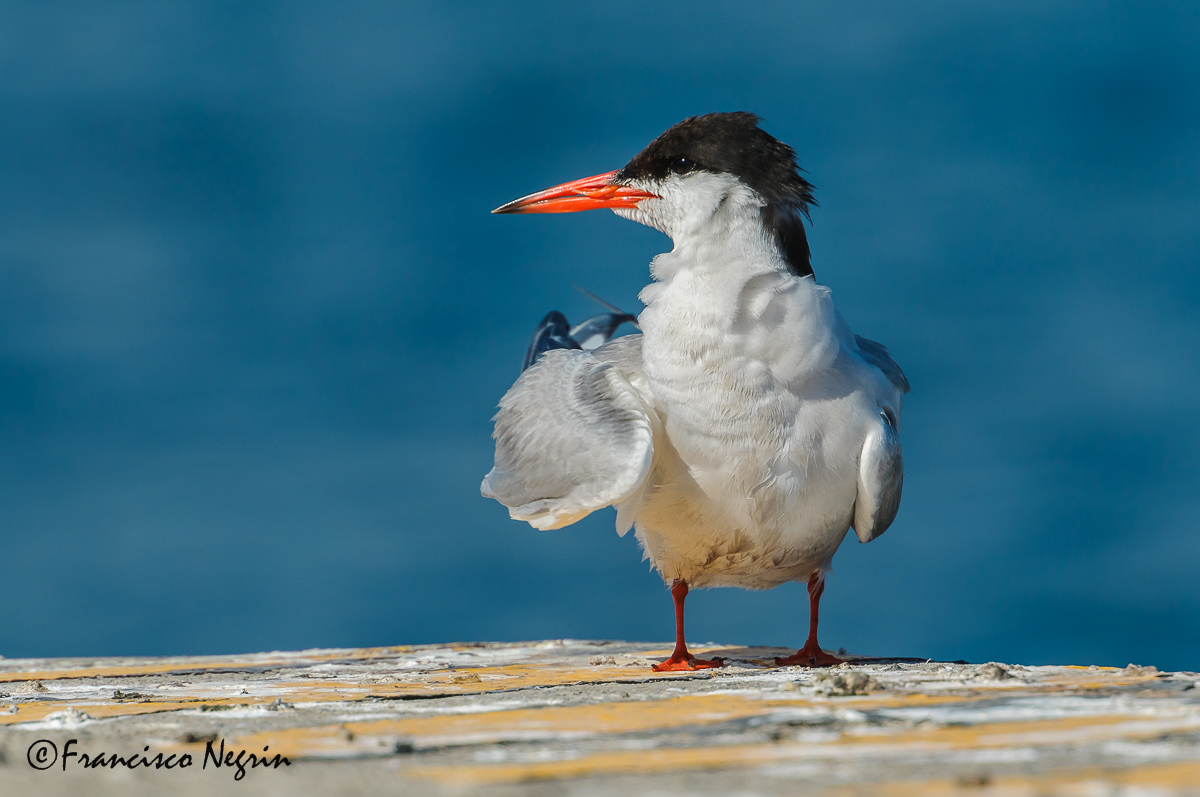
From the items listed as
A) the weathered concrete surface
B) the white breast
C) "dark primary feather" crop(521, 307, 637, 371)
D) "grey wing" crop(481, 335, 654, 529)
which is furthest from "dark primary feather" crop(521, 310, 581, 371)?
the weathered concrete surface

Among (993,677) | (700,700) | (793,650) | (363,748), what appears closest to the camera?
(363,748)

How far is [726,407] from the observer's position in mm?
3750

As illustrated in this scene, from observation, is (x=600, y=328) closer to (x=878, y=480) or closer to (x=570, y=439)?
(x=570, y=439)

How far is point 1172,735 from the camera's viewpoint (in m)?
1.82

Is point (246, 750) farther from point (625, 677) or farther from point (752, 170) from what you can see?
point (752, 170)

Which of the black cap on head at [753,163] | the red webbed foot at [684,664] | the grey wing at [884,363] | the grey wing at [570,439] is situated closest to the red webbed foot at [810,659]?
the red webbed foot at [684,664]

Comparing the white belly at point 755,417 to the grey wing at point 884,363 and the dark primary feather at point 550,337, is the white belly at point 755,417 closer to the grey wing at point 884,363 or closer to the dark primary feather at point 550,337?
the grey wing at point 884,363

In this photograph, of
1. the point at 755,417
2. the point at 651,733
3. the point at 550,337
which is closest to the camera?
the point at 651,733

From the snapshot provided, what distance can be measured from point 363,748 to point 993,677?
163cm

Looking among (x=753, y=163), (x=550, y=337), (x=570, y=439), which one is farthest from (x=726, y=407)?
(x=550, y=337)

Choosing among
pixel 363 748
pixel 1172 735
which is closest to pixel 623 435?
pixel 363 748

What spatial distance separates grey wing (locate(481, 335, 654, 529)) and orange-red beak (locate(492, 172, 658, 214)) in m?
0.57

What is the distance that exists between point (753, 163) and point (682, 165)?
11.1 inches

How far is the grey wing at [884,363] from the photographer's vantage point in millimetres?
4453
